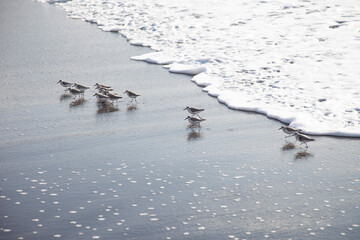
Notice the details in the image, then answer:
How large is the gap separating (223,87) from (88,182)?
17.3 ft

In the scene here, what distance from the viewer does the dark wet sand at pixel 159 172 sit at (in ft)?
20.5

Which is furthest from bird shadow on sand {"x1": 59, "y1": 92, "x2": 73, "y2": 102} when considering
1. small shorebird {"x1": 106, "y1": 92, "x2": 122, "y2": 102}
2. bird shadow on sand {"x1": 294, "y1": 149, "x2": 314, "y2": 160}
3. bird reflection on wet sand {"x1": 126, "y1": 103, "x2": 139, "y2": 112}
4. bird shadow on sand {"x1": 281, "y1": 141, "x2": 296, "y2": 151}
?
bird shadow on sand {"x1": 294, "y1": 149, "x2": 314, "y2": 160}

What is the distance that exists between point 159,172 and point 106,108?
355cm

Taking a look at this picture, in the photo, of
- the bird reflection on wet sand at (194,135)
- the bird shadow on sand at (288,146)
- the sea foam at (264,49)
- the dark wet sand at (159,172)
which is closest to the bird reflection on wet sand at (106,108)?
the dark wet sand at (159,172)

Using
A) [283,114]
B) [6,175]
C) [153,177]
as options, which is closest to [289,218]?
[153,177]

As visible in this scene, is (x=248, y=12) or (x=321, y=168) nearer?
(x=321, y=168)

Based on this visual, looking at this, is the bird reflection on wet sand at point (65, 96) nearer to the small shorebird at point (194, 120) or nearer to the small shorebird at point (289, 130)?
the small shorebird at point (194, 120)

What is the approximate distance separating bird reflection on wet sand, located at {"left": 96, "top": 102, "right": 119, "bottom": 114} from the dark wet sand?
A: 42 mm

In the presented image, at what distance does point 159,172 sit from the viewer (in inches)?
303

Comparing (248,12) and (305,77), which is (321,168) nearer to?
(305,77)

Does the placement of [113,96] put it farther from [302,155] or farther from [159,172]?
[302,155]

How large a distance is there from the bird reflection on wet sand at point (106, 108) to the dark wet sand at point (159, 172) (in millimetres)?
42

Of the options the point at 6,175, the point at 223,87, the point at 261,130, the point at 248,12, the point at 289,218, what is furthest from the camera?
the point at 248,12

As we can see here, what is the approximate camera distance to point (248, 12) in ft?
62.8
